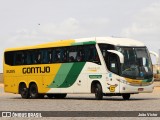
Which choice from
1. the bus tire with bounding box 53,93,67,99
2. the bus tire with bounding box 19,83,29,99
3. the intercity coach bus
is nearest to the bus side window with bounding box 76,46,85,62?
the intercity coach bus

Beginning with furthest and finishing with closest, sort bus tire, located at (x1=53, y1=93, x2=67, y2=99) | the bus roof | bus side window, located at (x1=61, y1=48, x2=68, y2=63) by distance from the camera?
1. bus tire, located at (x1=53, y1=93, x2=67, y2=99)
2. bus side window, located at (x1=61, y1=48, x2=68, y2=63)
3. the bus roof

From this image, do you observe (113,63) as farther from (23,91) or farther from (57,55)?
(23,91)

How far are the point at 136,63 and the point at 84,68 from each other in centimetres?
273

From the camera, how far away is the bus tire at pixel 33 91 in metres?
30.2

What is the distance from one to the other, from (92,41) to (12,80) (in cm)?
751

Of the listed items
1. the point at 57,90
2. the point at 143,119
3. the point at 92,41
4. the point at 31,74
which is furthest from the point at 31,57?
the point at 143,119

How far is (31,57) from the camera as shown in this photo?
30156 mm

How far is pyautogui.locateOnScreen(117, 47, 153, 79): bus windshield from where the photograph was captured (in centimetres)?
2512

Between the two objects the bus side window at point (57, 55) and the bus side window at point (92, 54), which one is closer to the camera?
the bus side window at point (92, 54)

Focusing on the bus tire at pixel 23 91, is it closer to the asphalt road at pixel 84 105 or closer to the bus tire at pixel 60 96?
the bus tire at pixel 60 96

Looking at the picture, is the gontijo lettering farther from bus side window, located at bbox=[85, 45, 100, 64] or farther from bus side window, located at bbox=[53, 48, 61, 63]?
bus side window, located at bbox=[85, 45, 100, 64]

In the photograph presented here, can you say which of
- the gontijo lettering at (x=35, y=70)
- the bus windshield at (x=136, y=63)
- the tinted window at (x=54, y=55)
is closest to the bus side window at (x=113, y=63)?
the bus windshield at (x=136, y=63)

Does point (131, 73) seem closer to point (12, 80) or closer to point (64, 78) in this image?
point (64, 78)

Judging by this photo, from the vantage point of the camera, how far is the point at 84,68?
26.6 m
